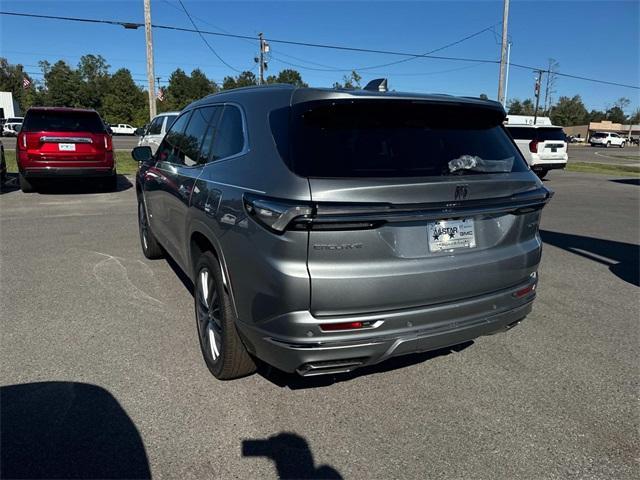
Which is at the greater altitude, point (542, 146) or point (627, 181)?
point (542, 146)

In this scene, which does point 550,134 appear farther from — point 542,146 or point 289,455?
point 289,455

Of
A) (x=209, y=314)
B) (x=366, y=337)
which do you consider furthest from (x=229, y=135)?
(x=366, y=337)

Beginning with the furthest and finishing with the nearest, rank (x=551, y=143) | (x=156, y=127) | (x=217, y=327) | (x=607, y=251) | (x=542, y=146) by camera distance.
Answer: (x=551, y=143) < (x=542, y=146) < (x=156, y=127) < (x=607, y=251) < (x=217, y=327)

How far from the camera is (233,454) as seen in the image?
8.34 feet

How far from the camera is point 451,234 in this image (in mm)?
2672

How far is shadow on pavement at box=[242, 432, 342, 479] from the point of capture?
2416 mm

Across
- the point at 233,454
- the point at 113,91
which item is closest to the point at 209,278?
the point at 233,454

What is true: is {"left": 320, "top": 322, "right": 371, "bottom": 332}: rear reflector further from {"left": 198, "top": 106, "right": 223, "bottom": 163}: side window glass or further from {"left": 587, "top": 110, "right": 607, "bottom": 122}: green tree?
{"left": 587, "top": 110, "right": 607, "bottom": 122}: green tree

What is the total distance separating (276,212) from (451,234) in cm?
97

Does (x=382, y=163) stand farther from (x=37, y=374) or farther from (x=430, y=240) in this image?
(x=37, y=374)

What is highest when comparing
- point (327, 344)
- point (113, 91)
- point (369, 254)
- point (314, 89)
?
point (113, 91)

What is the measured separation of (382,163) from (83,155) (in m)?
9.80

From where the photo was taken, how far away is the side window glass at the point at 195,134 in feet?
12.4

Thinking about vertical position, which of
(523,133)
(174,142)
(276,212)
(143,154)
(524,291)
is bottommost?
(524,291)
